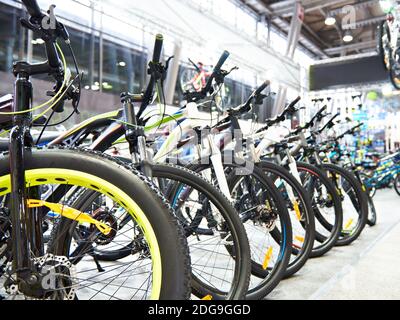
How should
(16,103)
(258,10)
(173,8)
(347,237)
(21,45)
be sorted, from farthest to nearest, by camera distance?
(258,10) < (173,8) < (21,45) < (347,237) < (16,103)

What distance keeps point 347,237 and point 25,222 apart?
250 centimetres

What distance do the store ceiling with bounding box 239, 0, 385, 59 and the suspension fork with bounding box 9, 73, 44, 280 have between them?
36.0 feet

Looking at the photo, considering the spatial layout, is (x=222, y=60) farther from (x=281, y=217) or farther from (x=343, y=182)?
(x=343, y=182)

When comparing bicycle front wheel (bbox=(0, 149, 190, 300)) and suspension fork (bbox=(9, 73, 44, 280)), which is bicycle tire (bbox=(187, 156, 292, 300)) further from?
suspension fork (bbox=(9, 73, 44, 280))

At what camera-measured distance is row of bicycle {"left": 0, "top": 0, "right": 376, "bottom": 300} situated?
848 mm

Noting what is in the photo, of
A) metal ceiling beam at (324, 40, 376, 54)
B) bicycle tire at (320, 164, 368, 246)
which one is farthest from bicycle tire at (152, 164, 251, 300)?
metal ceiling beam at (324, 40, 376, 54)

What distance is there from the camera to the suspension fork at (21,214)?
2.81 ft

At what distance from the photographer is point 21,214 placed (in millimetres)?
878

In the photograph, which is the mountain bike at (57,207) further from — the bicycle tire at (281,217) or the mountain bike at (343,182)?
the mountain bike at (343,182)

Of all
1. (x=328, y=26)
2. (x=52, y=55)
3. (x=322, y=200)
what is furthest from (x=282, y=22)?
(x=52, y=55)

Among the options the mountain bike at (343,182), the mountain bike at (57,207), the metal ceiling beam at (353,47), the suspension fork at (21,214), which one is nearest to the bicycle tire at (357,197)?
the mountain bike at (343,182)
